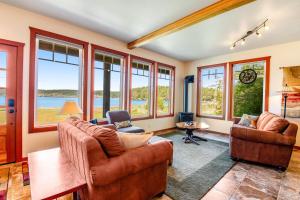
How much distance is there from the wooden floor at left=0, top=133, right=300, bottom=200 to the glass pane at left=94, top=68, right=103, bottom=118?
1855 millimetres

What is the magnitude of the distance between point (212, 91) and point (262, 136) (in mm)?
3197

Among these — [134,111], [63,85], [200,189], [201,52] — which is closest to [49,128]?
[63,85]

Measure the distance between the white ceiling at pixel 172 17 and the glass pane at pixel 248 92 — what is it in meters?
0.83

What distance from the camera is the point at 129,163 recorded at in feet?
4.93

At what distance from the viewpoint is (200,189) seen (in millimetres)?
2102

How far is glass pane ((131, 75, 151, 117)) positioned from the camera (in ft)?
15.9

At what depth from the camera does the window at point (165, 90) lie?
5609 millimetres

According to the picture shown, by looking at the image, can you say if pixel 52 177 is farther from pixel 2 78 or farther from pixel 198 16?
pixel 198 16

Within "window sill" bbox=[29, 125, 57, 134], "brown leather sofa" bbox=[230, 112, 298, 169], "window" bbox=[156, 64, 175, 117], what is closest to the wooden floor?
"brown leather sofa" bbox=[230, 112, 298, 169]

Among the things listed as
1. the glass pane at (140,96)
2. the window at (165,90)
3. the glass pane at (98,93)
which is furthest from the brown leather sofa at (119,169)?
the window at (165,90)

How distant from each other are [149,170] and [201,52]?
457 cm

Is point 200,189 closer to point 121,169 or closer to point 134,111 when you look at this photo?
point 121,169

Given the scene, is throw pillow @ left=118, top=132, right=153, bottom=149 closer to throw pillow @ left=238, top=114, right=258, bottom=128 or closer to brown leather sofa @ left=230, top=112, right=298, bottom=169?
brown leather sofa @ left=230, top=112, right=298, bottom=169

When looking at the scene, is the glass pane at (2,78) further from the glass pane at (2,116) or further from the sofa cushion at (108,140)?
the sofa cushion at (108,140)
